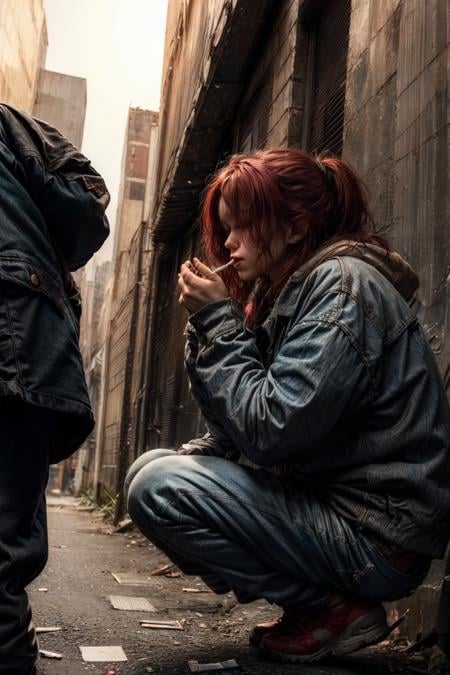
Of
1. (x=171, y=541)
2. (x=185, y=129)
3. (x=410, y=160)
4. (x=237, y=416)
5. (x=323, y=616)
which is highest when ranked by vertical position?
(x=185, y=129)

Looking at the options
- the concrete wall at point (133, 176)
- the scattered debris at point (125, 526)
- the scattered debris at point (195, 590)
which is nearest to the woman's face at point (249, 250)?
the scattered debris at point (195, 590)

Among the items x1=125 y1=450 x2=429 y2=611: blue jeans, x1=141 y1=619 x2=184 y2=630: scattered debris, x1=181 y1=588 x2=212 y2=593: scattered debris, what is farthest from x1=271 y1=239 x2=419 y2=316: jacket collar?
x1=181 y1=588 x2=212 y2=593: scattered debris

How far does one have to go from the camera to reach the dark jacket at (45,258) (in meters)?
1.86

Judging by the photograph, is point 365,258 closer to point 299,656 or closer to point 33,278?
point 33,278

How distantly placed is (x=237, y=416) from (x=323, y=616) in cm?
64

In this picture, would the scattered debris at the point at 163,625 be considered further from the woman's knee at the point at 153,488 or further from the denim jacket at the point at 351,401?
the denim jacket at the point at 351,401

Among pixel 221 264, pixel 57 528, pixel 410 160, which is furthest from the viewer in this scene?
pixel 57 528

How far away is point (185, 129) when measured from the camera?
7492 mm

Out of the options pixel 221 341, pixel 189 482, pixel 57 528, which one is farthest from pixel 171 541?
pixel 57 528

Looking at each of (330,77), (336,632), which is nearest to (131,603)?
(336,632)

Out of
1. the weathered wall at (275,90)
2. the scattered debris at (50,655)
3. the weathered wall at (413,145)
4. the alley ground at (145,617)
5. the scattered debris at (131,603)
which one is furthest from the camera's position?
→ the weathered wall at (275,90)

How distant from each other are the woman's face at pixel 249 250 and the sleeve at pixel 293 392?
1.08 feet

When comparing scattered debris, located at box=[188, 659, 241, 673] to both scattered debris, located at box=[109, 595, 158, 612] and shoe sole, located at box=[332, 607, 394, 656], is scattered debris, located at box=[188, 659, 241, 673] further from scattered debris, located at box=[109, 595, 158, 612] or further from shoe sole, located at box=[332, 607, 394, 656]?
scattered debris, located at box=[109, 595, 158, 612]

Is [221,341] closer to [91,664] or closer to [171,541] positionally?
[171,541]
